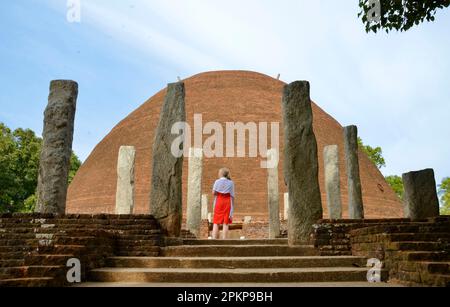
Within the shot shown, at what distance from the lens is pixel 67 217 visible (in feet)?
21.0

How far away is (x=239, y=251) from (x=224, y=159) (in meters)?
19.4

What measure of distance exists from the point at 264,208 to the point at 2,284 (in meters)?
19.8

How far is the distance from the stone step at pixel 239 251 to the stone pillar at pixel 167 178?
919 millimetres

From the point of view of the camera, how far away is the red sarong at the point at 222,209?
7582 millimetres

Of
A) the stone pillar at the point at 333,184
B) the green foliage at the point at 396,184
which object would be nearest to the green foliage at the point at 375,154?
the green foliage at the point at 396,184

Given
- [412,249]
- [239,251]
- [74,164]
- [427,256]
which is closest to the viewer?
[427,256]

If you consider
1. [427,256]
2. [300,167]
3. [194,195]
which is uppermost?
[194,195]

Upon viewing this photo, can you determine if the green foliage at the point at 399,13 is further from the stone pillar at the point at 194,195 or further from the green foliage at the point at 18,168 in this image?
the green foliage at the point at 18,168

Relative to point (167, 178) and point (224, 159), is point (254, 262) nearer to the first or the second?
point (167, 178)

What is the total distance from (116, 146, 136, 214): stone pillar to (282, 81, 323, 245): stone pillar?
762 centimetres

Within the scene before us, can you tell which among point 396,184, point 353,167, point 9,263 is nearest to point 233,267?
point 9,263

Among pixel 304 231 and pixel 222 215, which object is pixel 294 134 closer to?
pixel 304 231

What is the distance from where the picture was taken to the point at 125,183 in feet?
43.1
